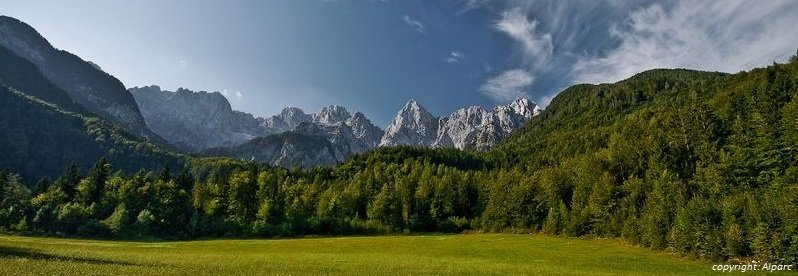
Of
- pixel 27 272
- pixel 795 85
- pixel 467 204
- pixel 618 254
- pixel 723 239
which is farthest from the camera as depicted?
pixel 467 204

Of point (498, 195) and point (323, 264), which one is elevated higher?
point (498, 195)

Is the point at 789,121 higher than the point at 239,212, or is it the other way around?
the point at 789,121

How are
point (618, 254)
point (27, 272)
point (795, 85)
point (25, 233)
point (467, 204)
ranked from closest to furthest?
point (27, 272) < point (618, 254) < point (25, 233) < point (795, 85) < point (467, 204)

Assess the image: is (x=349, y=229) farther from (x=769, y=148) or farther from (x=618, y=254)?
(x=769, y=148)

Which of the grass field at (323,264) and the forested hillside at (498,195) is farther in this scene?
the forested hillside at (498,195)

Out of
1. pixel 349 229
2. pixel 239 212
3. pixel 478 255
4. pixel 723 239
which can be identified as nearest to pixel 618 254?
pixel 723 239

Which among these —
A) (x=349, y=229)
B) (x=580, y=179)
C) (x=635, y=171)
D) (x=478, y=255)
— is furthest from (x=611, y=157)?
(x=478, y=255)

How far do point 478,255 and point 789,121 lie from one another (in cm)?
8878

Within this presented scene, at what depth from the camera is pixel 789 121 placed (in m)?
111

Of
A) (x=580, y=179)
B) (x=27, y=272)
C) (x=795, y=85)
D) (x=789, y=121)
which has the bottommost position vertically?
(x=27, y=272)

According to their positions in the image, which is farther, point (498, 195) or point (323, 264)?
Result: point (498, 195)

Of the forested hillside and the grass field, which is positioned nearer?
the grass field

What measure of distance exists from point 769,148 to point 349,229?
4256 inches

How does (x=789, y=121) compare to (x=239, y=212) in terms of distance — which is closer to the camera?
(x=789, y=121)
